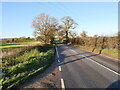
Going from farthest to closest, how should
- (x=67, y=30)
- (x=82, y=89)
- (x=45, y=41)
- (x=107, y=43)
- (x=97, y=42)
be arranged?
1. (x=67, y=30)
2. (x=45, y=41)
3. (x=97, y=42)
4. (x=107, y=43)
5. (x=82, y=89)

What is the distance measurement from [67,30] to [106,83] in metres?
46.1

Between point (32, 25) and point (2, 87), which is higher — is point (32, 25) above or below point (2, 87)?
above

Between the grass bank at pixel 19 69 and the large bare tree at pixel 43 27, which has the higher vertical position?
the large bare tree at pixel 43 27

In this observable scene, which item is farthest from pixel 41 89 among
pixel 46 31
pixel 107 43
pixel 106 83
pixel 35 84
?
pixel 46 31

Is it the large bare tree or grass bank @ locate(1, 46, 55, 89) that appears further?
the large bare tree

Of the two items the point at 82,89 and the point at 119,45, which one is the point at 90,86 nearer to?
the point at 82,89

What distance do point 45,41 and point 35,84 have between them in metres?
30.6

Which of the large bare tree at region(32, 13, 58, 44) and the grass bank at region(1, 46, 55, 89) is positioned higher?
the large bare tree at region(32, 13, 58, 44)

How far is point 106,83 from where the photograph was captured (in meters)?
4.97

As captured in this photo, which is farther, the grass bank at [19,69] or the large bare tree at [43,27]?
the large bare tree at [43,27]

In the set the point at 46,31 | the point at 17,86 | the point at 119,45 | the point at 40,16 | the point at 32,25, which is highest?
the point at 40,16

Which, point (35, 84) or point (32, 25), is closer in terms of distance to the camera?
point (35, 84)

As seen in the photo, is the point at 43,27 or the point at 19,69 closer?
the point at 19,69

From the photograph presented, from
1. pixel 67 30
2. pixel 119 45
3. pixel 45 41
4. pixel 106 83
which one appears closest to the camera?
pixel 106 83
